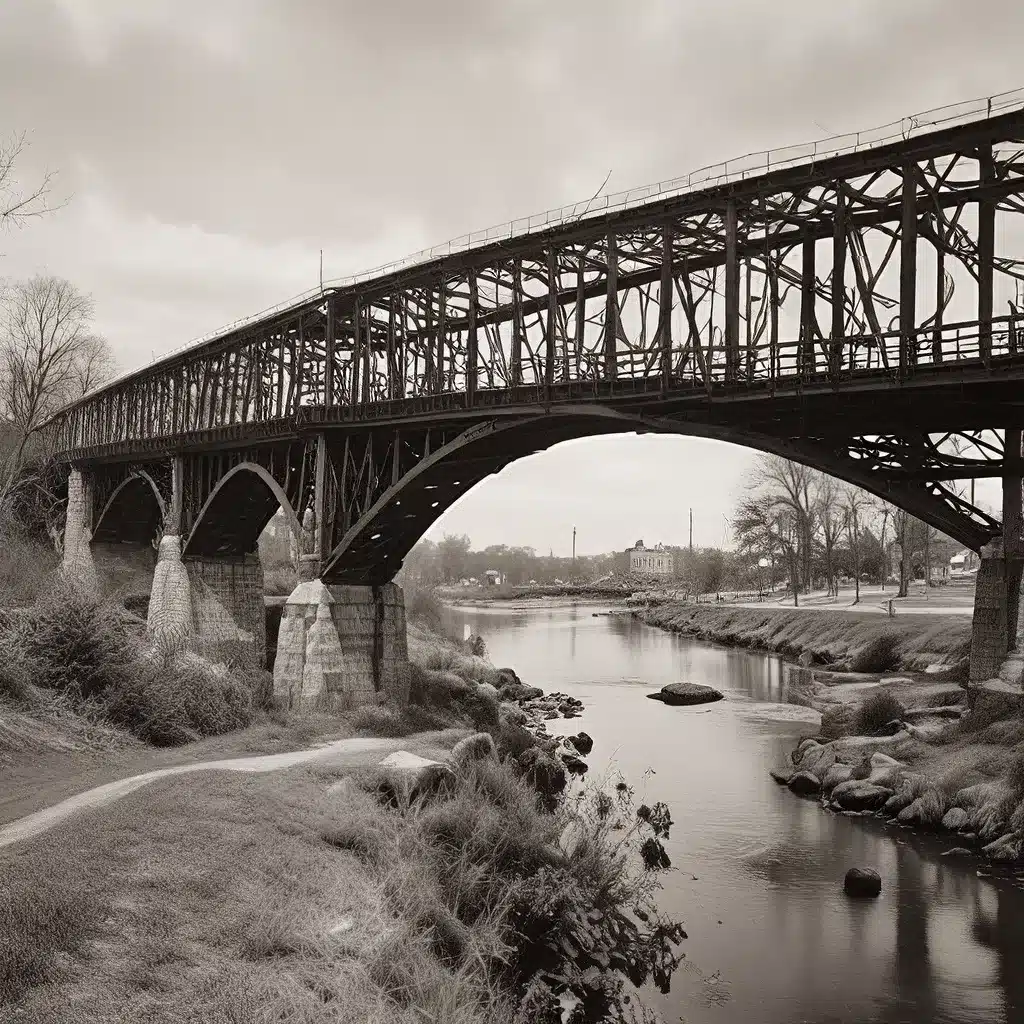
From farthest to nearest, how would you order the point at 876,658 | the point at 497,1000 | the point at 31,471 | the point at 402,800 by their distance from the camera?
the point at 31,471
the point at 876,658
the point at 402,800
the point at 497,1000

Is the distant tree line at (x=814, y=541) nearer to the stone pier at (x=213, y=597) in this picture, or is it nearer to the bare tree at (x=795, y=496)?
the bare tree at (x=795, y=496)

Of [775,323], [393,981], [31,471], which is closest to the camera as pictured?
Result: [393,981]

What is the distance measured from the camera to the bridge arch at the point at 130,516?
52.8 m

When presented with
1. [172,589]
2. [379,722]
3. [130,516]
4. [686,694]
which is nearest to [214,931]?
[379,722]

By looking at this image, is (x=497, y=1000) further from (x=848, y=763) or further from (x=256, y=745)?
(x=848, y=763)

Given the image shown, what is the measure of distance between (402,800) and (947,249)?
15671 mm

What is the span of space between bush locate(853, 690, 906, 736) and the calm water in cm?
254

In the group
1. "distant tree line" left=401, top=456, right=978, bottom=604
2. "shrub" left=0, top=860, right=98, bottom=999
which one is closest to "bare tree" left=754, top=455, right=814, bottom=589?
"distant tree line" left=401, top=456, right=978, bottom=604

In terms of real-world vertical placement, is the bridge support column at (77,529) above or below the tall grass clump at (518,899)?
above

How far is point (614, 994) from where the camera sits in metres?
11.9

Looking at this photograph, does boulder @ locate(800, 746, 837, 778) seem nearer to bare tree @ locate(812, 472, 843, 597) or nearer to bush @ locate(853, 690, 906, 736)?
bush @ locate(853, 690, 906, 736)

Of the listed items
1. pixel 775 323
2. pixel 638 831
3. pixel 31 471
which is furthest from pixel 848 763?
pixel 31 471

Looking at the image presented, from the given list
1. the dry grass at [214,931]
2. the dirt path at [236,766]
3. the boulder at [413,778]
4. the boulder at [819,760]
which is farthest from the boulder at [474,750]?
the boulder at [819,760]

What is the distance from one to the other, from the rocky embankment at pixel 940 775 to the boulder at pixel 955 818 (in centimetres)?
2
